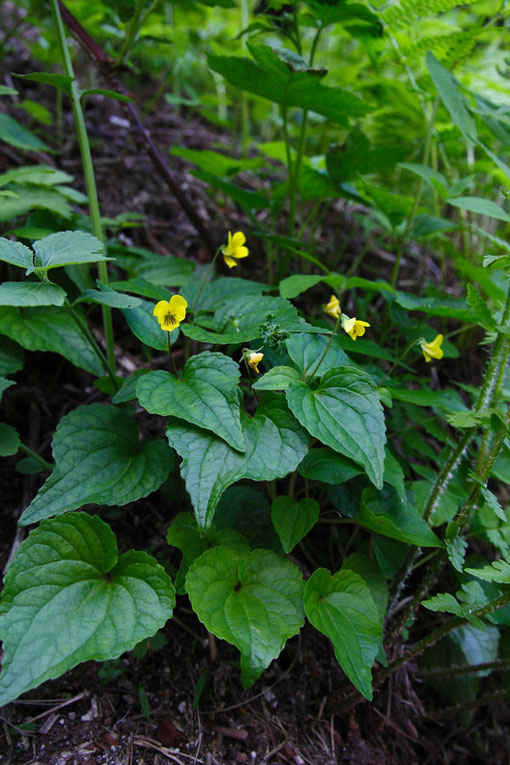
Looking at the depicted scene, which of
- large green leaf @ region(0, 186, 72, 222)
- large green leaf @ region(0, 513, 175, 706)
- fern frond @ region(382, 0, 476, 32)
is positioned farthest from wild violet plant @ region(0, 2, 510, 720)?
fern frond @ region(382, 0, 476, 32)

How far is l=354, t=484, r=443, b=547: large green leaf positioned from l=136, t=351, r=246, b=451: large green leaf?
0.44 m

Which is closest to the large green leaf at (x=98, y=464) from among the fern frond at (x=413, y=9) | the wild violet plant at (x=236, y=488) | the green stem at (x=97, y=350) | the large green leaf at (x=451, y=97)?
the wild violet plant at (x=236, y=488)

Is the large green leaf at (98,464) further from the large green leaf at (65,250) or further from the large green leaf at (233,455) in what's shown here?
the large green leaf at (65,250)

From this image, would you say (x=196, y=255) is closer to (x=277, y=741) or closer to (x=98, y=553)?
(x=98, y=553)

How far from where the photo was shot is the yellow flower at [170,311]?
49.3 inches

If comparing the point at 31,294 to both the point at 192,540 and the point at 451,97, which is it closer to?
the point at 192,540

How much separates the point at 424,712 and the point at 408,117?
2.77 meters

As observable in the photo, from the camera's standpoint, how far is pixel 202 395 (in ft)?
3.97

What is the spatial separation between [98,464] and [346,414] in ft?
2.19

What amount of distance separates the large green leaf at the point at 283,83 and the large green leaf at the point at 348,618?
1599mm

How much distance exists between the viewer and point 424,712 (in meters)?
1.64

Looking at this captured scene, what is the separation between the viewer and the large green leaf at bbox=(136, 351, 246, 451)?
3.71ft

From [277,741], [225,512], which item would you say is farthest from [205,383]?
[277,741]

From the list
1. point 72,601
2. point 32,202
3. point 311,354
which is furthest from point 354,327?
point 32,202
